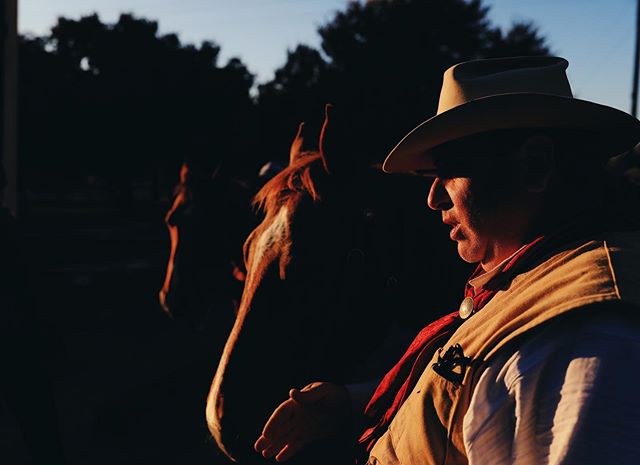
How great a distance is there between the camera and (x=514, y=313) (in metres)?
1.06

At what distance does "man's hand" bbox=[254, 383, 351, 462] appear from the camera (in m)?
1.69

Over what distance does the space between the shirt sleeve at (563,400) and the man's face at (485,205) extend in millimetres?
313

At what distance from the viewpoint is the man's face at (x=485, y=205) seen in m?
1.23

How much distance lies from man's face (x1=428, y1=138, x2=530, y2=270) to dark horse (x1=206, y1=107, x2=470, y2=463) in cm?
90

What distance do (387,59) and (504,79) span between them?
345 inches

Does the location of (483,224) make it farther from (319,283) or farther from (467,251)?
(319,283)

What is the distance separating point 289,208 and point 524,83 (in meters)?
1.12

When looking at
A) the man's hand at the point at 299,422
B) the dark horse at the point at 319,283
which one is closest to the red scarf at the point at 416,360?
the man's hand at the point at 299,422

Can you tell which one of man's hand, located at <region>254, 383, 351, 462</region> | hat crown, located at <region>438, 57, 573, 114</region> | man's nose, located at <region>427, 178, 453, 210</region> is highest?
hat crown, located at <region>438, 57, 573, 114</region>

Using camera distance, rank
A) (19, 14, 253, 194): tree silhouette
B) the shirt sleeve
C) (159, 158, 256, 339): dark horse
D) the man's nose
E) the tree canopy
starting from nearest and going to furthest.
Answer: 1. the shirt sleeve
2. the man's nose
3. (159, 158, 256, 339): dark horse
4. the tree canopy
5. (19, 14, 253, 194): tree silhouette

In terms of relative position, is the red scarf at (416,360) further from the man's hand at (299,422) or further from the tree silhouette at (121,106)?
the tree silhouette at (121,106)

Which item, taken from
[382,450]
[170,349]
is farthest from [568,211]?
[170,349]

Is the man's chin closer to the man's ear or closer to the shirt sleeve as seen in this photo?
the man's ear

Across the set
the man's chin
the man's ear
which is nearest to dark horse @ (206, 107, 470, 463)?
the man's chin
